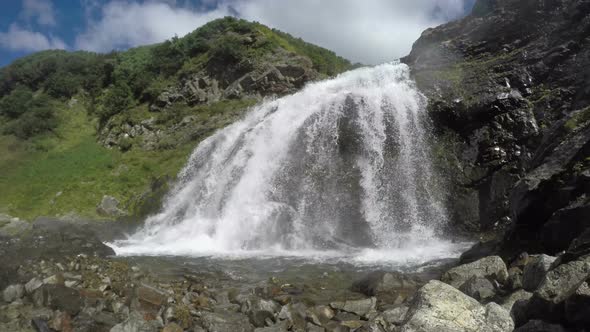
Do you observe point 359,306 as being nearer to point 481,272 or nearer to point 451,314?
point 481,272

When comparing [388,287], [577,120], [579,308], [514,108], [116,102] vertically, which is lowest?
[388,287]

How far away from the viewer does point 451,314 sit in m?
6.02

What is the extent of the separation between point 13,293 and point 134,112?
1054 inches

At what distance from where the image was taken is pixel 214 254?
53.4 feet

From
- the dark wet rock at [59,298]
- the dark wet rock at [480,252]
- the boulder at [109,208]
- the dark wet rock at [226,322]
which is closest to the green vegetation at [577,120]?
the dark wet rock at [480,252]

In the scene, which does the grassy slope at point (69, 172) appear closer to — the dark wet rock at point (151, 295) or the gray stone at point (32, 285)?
the gray stone at point (32, 285)

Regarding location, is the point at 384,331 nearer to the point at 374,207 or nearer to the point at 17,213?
the point at 374,207

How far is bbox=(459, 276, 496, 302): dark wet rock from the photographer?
802 cm

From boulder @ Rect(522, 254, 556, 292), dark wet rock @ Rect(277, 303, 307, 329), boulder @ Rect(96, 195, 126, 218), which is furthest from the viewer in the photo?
boulder @ Rect(96, 195, 126, 218)

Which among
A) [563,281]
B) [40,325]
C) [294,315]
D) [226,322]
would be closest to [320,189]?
[294,315]

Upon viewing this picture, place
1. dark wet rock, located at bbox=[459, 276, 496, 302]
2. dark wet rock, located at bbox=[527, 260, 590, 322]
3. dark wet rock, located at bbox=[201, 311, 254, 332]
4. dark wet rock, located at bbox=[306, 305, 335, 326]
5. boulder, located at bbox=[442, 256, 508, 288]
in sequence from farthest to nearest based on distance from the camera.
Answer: boulder, located at bbox=[442, 256, 508, 288]
dark wet rock, located at bbox=[306, 305, 335, 326]
dark wet rock, located at bbox=[201, 311, 254, 332]
dark wet rock, located at bbox=[459, 276, 496, 302]
dark wet rock, located at bbox=[527, 260, 590, 322]

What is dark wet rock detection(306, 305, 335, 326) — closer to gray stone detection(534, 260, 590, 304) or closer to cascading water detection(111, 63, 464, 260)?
gray stone detection(534, 260, 590, 304)

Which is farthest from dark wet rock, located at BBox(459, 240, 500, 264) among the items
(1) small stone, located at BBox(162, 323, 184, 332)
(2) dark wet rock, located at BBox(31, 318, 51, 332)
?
(2) dark wet rock, located at BBox(31, 318, 51, 332)

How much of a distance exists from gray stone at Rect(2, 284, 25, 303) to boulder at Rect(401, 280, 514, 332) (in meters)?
8.43
